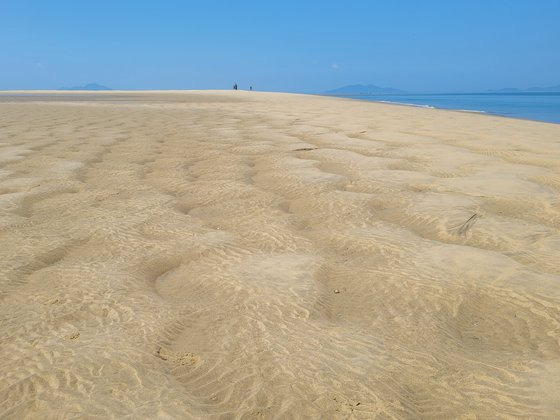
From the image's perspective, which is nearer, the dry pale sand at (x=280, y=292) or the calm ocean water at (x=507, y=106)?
the dry pale sand at (x=280, y=292)

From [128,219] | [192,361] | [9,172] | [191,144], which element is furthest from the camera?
[191,144]

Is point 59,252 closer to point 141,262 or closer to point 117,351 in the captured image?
point 141,262

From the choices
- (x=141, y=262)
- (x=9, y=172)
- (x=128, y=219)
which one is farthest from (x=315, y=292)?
(x=9, y=172)

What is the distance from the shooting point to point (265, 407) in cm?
106

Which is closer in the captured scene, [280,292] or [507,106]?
[280,292]

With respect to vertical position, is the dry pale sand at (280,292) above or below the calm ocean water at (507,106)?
above

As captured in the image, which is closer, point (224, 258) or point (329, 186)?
point (224, 258)

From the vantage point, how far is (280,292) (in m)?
1.60

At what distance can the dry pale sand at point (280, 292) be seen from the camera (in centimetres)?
110

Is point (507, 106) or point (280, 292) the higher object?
point (280, 292)

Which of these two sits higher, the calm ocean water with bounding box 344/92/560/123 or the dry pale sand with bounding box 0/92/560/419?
the dry pale sand with bounding box 0/92/560/419

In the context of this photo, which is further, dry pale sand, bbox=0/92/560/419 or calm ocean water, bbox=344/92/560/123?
calm ocean water, bbox=344/92/560/123

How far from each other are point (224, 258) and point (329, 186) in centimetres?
123

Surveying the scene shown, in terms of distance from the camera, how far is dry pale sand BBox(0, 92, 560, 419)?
1.10 metres
